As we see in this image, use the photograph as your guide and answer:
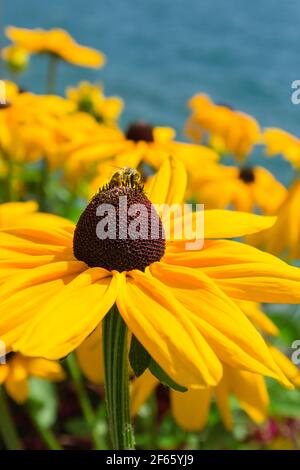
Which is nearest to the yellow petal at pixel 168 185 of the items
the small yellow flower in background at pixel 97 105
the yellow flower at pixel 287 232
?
the yellow flower at pixel 287 232

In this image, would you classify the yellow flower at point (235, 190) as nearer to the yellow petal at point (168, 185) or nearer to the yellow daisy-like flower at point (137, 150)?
the yellow daisy-like flower at point (137, 150)

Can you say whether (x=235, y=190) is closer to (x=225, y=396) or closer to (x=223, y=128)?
(x=223, y=128)

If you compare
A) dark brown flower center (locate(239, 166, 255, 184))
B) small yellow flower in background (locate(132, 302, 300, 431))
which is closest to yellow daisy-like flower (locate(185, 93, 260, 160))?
dark brown flower center (locate(239, 166, 255, 184))

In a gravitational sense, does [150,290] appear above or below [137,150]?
below

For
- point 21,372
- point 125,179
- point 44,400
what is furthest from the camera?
point 44,400

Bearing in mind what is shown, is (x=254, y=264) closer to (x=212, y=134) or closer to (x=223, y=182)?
(x=223, y=182)

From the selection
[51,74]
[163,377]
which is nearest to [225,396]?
[163,377]
